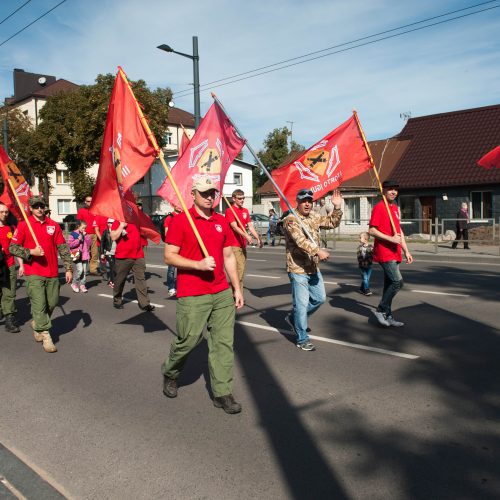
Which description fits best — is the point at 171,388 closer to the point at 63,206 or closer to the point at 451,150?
the point at 451,150

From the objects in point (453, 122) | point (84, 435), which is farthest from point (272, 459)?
point (453, 122)

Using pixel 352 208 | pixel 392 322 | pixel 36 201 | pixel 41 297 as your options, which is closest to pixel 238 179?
pixel 352 208

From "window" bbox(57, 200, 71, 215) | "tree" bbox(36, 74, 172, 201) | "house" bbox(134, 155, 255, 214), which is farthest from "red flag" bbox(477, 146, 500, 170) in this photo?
"window" bbox(57, 200, 71, 215)

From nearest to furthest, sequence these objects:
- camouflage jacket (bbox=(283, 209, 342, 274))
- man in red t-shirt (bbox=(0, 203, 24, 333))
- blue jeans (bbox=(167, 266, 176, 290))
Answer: camouflage jacket (bbox=(283, 209, 342, 274)) → man in red t-shirt (bbox=(0, 203, 24, 333)) → blue jeans (bbox=(167, 266, 176, 290))

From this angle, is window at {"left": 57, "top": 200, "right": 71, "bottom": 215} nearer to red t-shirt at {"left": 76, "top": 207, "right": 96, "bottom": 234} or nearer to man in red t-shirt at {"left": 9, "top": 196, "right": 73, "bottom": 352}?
red t-shirt at {"left": 76, "top": 207, "right": 96, "bottom": 234}

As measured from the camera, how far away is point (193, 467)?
12.2 ft

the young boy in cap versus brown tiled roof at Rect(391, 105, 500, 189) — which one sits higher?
brown tiled roof at Rect(391, 105, 500, 189)

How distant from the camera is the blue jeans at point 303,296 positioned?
6.49 meters

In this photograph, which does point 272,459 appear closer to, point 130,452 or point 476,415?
point 130,452

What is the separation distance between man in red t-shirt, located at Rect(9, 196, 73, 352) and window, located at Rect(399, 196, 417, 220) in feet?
84.9

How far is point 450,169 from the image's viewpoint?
28844 mm

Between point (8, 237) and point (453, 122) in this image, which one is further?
point (453, 122)

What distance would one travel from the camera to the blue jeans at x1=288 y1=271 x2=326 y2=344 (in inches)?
255

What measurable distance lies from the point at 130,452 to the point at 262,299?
6359 millimetres
